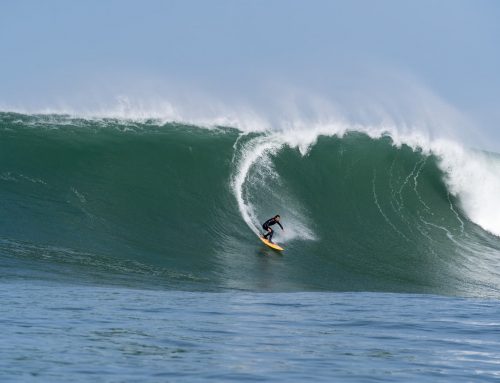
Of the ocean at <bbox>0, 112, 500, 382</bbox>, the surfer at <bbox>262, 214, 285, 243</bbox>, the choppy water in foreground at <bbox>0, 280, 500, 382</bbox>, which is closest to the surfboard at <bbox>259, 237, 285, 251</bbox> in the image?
the surfer at <bbox>262, 214, 285, 243</bbox>

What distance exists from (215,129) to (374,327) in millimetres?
15112

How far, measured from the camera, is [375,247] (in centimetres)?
1789

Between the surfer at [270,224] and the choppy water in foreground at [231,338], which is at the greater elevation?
the surfer at [270,224]

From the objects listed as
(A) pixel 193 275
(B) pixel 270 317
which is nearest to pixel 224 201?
(A) pixel 193 275

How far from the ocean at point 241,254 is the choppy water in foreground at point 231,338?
0.03 meters

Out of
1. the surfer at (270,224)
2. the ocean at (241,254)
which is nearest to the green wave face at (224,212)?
the ocean at (241,254)

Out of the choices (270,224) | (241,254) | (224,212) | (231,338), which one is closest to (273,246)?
(270,224)

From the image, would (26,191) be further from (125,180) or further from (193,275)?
(193,275)

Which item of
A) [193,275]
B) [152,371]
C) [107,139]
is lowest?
[152,371]

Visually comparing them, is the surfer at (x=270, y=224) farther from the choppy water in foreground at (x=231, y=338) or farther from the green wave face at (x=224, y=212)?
the choppy water in foreground at (x=231, y=338)

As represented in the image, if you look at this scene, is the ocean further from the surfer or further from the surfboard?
the surfer

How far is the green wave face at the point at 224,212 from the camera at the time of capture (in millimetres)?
14586

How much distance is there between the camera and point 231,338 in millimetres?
7770

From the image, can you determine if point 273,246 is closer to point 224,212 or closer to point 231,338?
point 224,212
